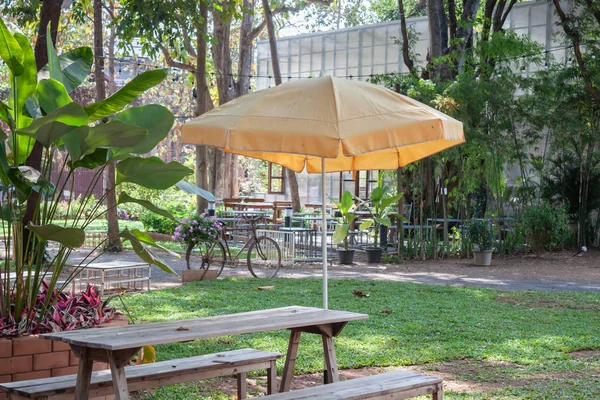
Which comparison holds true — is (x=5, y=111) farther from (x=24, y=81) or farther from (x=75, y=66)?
(x=75, y=66)

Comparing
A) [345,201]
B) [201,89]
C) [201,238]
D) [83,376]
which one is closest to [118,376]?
[83,376]

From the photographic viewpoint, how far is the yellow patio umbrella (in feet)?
13.7

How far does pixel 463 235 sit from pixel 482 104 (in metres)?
2.40

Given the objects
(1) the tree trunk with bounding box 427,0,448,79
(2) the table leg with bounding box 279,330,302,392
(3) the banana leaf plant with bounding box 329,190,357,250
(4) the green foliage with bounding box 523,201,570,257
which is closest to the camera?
(2) the table leg with bounding box 279,330,302,392

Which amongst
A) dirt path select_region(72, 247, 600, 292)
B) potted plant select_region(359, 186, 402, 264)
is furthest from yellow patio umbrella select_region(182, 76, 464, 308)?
potted plant select_region(359, 186, 402, 264)

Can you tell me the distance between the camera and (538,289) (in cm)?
1068

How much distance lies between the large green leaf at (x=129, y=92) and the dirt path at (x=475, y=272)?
632 centimetres

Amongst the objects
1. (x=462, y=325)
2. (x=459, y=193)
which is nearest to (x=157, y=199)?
(x=459, y=193)

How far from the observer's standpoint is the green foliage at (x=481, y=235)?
1396cm

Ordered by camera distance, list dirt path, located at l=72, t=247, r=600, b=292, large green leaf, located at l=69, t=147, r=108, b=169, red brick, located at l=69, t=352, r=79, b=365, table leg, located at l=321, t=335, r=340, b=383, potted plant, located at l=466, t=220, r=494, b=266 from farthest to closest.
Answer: potted plant, located at l=466, t=220, r=494, b=266, dirt path, located at l=72, t=247, r=600, b=292, table leg, located at l=321, t=335, r=340, b=383, large green leaf, located at l=69, t=147, r=108, b=169, red brick, located at l=69, t=352, r=79, b=365

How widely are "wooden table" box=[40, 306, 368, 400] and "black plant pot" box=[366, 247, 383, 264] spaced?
9573 millimetres

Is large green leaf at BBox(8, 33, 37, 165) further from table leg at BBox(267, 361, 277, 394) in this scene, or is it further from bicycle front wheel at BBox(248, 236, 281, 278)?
bicycle front wheel at BBox(248, 236, 281, 278)

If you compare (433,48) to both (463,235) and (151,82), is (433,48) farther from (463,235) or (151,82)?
(151,82)

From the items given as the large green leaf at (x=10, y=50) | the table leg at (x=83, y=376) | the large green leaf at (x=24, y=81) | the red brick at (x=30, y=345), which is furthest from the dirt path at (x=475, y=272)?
the table leg at (x=83, y=376)
